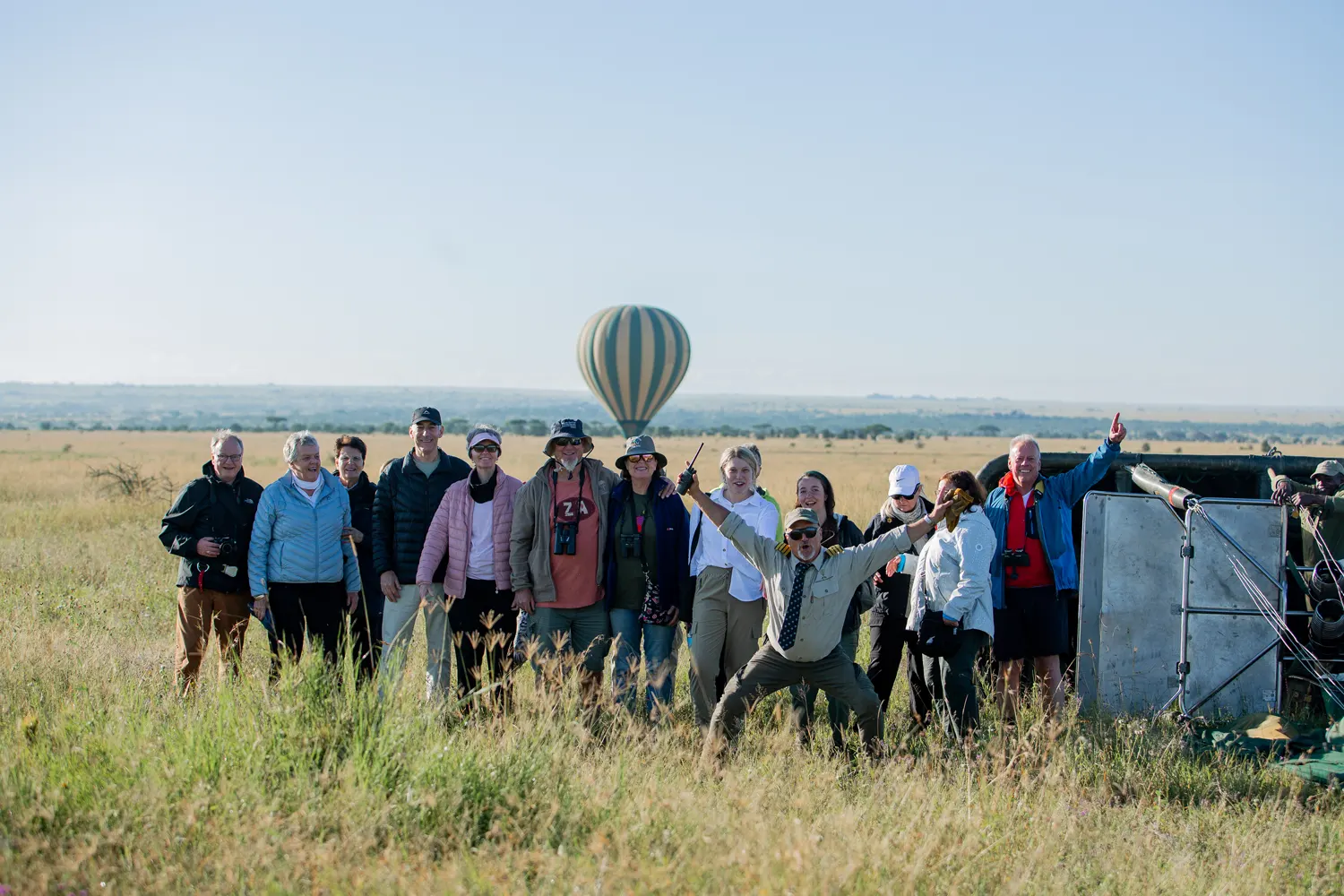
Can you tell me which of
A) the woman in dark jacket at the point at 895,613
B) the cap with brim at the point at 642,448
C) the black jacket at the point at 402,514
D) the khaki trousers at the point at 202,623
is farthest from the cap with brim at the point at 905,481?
the khaki trousers at the point at 202,623

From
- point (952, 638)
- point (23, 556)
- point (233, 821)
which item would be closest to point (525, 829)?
point (233, 821)

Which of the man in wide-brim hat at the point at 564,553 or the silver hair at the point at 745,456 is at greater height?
the silver hair at the point at 745,456

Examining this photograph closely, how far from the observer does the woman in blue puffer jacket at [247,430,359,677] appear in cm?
682

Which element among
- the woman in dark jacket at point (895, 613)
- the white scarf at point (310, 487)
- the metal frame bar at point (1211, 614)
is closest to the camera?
the woman in dark jacket at point (895, 613)

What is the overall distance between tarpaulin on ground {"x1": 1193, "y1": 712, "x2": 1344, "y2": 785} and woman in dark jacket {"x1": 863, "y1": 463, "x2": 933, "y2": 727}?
5.27 feet

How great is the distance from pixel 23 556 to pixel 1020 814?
11481mm

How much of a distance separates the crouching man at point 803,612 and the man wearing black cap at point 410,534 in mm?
1897

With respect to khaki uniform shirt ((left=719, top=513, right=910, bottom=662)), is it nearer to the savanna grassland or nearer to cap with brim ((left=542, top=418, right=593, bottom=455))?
the savanna grassland

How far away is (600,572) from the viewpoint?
6.73m

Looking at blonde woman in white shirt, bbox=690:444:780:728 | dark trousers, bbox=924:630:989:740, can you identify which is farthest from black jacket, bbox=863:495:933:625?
blonde woman in white shirt, bbox=690:444:780:728

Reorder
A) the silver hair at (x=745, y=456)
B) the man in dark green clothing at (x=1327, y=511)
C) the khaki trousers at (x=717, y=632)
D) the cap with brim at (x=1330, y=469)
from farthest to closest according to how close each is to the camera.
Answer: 1. the cap with brim at (x=1330, y=469)
2. the man in dark green clothing at (x=1327, y=511)
3. the khaki trousers at (x=717, y=632)
4. the silver hair at (x=745, y=456)

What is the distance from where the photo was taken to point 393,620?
7.06 meters

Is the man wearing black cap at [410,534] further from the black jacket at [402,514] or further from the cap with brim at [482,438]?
the cap with brim at [482,438]

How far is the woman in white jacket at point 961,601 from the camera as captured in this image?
20.4 ft
